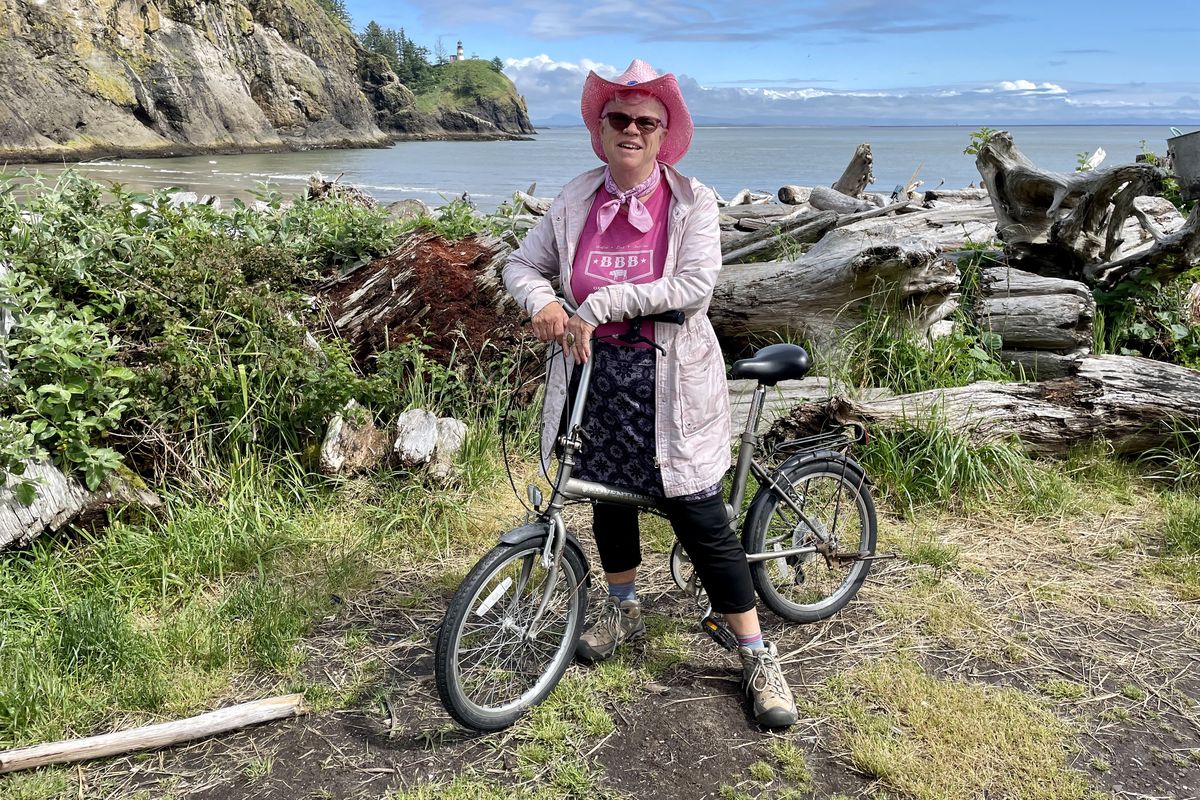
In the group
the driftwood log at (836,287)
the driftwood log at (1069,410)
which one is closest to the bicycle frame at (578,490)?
the driftwood log at (1069,410)

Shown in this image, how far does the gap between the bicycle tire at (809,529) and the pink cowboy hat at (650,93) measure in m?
1.48

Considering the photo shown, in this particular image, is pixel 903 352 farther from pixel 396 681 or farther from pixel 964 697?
pixel 396 681

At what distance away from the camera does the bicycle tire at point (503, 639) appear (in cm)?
306

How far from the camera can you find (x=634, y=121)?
2.99m

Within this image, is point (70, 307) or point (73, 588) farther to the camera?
point (70, 307)

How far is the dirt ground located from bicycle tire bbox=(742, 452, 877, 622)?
0.14 m

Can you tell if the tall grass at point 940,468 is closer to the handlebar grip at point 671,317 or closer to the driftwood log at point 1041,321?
the driftwood log at point 1041,321

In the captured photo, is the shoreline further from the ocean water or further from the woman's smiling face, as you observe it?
the woman's smiling face

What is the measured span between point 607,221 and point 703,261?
0.39 meters

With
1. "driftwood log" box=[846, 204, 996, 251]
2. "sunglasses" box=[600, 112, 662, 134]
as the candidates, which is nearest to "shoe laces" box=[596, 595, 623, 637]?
"sunglasses" box=[600, 112, 662, 134]

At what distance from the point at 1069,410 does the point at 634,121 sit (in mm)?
3973

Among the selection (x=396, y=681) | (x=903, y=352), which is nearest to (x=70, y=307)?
(x=396, y=681)

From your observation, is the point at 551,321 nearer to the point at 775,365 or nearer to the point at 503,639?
the point at 775,365

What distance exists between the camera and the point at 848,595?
Answer: 13.9 ft
